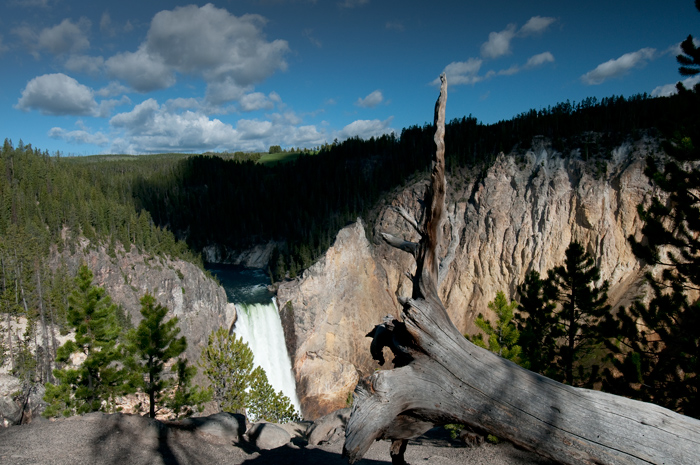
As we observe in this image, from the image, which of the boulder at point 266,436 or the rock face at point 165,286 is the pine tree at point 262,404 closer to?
the boulder at point 266,436

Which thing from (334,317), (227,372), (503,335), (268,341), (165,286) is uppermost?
(503,335)

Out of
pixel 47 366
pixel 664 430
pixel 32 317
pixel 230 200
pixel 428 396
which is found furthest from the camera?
pixel 230 200

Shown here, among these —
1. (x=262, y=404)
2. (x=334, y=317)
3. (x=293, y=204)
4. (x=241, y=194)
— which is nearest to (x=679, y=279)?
(x=262, y=404)

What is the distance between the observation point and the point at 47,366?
3381 cm

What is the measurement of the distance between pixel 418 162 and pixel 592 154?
80.1 feet

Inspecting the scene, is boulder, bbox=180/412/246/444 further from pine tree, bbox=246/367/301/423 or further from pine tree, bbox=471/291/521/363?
pine tree, bbox=246/367/301/423

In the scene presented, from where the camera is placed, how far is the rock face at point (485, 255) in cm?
3781

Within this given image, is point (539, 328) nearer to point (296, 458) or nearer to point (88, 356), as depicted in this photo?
point (296, 458)

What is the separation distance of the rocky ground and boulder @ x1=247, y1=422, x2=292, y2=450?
0.46m

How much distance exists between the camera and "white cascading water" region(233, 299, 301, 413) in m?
38.2

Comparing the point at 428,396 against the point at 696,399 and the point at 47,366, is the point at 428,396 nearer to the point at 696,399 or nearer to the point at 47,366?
the point at 696,399

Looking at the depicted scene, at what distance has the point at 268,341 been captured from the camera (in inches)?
1588

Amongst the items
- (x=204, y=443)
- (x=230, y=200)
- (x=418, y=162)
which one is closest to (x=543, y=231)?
(x=418, y=162)

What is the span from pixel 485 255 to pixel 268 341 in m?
26.5
